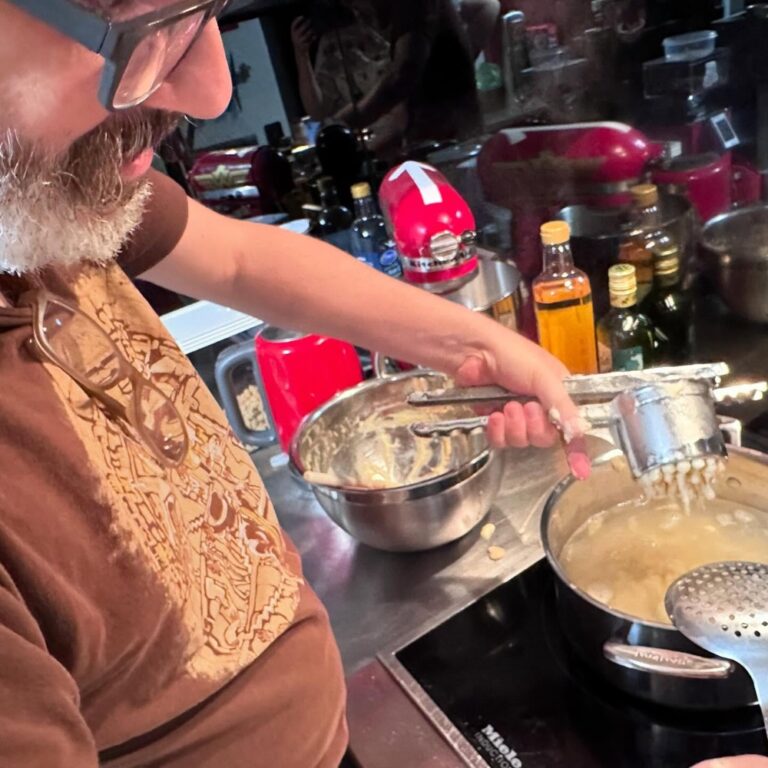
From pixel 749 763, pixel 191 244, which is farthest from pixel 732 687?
pixel 191 244

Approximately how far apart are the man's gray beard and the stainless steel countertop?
18.0 inches

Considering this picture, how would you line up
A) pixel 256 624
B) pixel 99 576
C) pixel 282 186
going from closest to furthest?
pixel 99 576
pixel 256 624
pixel 282 186

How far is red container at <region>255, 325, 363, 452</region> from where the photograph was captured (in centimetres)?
103

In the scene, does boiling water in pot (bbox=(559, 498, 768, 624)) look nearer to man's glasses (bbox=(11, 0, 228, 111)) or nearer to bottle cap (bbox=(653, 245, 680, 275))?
bottle cap (bbox=(653, 245, 680, 275))

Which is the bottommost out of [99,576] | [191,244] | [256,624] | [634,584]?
[634,584]

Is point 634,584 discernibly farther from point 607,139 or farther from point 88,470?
point 607,139

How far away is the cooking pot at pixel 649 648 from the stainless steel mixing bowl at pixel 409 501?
0.29 feet

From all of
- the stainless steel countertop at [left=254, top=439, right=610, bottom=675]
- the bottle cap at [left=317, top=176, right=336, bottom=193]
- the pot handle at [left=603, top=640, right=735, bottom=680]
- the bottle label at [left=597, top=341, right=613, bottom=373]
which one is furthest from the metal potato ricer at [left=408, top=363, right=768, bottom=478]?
the bottle cap at [left=317, top=176, right=336, bottom=193]

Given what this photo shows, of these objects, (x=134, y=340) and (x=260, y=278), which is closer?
(x=134, y=340)

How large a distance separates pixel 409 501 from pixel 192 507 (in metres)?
0.27

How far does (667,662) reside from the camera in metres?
0.62

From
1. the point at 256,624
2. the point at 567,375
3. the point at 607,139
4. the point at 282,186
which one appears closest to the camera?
the point at 256,624

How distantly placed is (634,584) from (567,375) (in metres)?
0.21

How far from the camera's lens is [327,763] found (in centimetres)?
63
